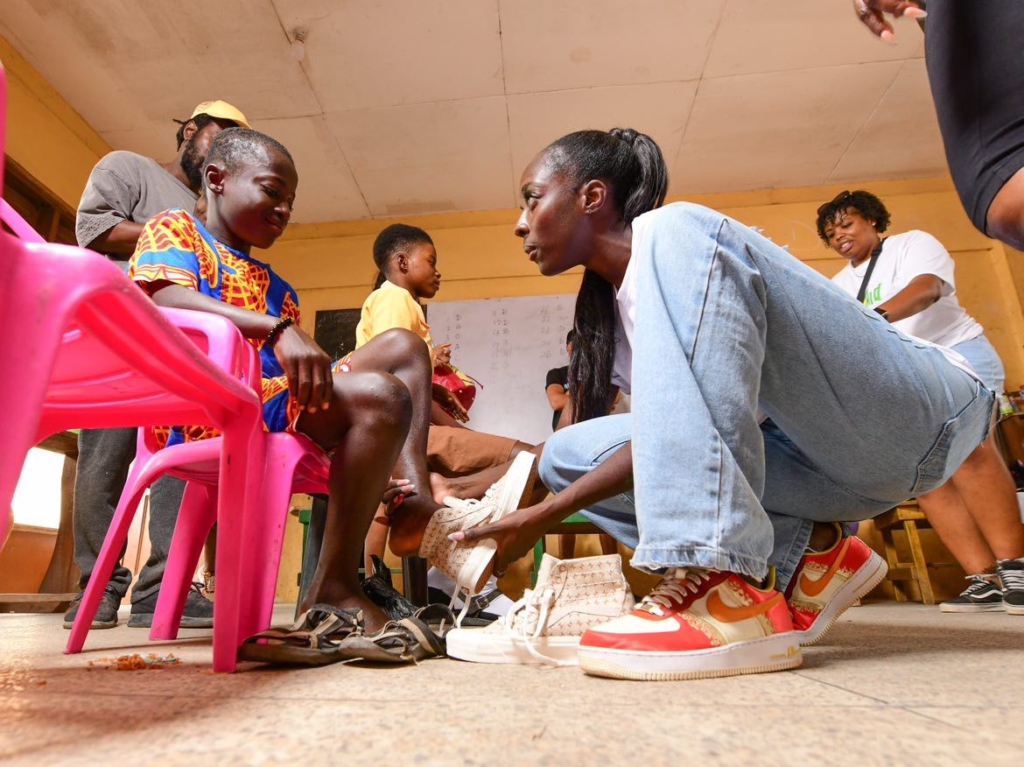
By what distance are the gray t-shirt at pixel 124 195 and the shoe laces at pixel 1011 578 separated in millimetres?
2684

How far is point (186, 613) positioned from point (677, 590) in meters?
1.44

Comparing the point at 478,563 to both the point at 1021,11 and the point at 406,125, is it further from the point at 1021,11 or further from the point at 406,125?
the point at 406,125

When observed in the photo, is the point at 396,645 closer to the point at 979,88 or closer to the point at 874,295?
the point at 979,88

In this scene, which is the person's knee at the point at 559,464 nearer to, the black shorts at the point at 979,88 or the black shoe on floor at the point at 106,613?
the black shorts at the point at 979,88

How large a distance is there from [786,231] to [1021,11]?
3.86 meters

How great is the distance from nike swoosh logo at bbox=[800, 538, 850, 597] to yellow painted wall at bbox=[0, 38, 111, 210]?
3.57 metres

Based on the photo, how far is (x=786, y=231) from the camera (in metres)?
4.22

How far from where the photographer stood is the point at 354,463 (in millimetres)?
996

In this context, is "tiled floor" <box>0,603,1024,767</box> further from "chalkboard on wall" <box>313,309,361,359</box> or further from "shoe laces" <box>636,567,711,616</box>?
"chalkboard on wall" <box>313,309,361,359</box>

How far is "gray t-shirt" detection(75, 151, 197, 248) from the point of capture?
71.3 inches

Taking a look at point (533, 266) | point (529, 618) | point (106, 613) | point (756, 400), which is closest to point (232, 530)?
point (529, 618)

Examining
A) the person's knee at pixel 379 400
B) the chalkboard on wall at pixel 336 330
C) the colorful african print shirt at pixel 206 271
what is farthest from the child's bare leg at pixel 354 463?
the chalkboard on wall at pixel 336 330

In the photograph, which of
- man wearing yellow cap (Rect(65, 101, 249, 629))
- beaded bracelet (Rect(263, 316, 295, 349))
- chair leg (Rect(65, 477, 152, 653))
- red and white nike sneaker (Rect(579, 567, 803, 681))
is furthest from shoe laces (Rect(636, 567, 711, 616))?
man wearing yellow cap (Rect(65, 101, 249, 629))

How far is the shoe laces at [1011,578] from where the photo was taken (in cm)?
187
